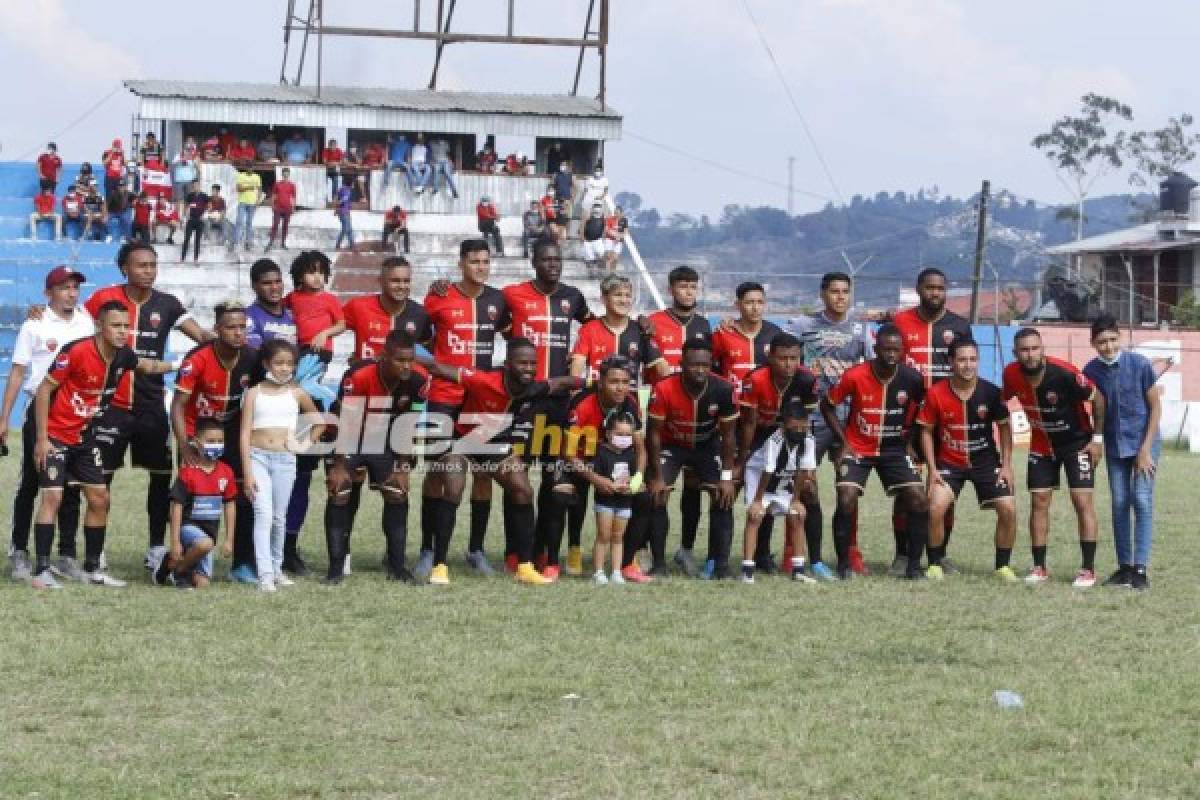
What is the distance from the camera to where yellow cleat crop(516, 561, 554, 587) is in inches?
519

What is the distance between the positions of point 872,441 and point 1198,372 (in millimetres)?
27622

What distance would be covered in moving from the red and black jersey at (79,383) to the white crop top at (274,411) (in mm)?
900

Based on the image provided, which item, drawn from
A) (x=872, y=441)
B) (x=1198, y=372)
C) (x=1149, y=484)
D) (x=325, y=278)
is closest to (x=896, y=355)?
(x=872, y=441)

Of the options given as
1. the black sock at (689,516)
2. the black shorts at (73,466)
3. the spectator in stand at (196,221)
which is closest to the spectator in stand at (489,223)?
the spectator in stand at (196,221)

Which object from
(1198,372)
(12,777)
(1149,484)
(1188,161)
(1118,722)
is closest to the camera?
(12,777)

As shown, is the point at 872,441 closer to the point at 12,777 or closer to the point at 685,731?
the point at 685,731

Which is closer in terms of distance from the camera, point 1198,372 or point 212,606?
point 212,606

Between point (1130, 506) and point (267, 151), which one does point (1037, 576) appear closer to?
point (1130, 506)

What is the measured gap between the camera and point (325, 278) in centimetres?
1364

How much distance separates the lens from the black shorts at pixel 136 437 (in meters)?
12.9

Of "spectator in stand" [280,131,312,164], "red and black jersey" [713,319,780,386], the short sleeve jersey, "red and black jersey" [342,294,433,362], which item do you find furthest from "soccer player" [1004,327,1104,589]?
"spectator in stand" [280,131,312,164]

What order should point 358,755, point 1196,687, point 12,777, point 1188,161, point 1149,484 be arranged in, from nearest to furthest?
point 12,777
point 358,755
point 1196,687
point 1149,484
point 1188,161

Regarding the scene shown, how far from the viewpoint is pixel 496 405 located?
1348cm

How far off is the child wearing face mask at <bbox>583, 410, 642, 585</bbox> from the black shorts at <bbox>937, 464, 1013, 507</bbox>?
2.41 meters
